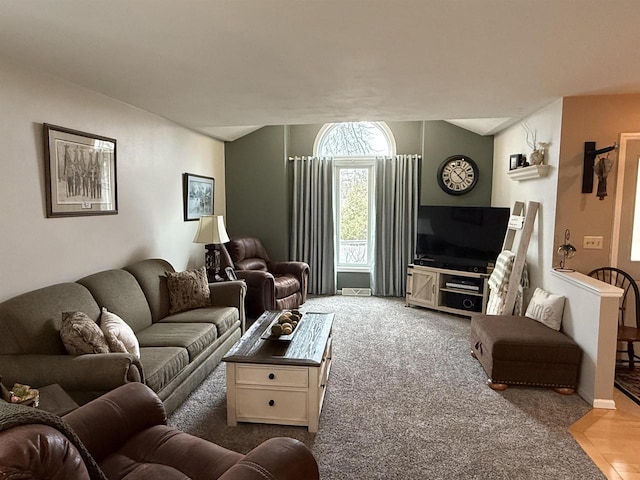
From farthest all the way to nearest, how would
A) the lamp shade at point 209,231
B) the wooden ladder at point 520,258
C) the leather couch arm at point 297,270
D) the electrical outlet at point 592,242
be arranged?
1. the leather couch arm at point 297,270
2. the lamp shade at point 209,231
3. the wooden ladder at point 520,258
4. the electrical outlet at point 592,242

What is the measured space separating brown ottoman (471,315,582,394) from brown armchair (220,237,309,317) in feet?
8.54

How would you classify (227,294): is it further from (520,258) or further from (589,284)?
(589,284)

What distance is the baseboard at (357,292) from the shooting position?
253 inches

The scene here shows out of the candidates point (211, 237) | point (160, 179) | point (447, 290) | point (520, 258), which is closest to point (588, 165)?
point (520, 258)

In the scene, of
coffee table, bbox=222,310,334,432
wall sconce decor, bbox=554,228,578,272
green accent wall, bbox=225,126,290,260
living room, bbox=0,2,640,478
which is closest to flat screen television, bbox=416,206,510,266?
living room, bbox=0,2,640,478

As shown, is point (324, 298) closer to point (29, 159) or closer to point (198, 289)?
point (198, 289)

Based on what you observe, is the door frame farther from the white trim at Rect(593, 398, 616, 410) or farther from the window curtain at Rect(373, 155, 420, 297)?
the window curtain at Rect(373, 155, 420, 297)

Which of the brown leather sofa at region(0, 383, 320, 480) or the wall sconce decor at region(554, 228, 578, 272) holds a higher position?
the wall sconce decor at region(554, 228, 578, 272)

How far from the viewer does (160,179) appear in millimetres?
4480

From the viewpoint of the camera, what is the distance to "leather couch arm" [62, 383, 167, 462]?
170 centimetres

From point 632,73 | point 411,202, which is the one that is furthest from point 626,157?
point 411,202

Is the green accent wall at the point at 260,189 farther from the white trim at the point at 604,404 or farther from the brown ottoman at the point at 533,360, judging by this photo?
the white trim at the point at 604,404

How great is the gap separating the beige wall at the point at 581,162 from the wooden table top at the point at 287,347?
7.54 feet

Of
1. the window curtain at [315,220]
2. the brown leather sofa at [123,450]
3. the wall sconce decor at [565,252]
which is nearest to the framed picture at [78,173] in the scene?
the brown leather sofa at [123,450]
